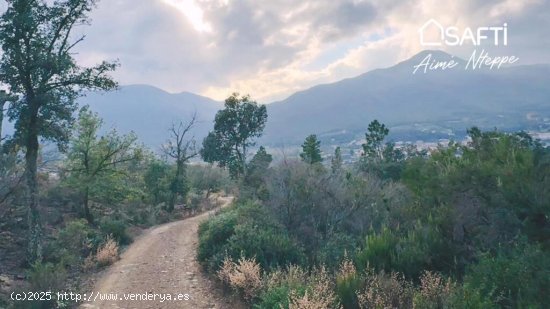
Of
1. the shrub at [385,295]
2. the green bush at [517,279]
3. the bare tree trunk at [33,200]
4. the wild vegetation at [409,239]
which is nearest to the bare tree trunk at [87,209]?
the bare tree trunk at [33,200]

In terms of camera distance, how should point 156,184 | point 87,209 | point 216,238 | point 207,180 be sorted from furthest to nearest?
1. point 207,180
2. point 156,184
3. point 87,209
4. point 216,238

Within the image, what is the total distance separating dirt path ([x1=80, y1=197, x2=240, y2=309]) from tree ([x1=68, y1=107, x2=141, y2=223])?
257 inches

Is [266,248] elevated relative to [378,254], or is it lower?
lower

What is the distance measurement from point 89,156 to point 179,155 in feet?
44.3

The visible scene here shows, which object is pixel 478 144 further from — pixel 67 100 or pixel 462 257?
pixel 67 100

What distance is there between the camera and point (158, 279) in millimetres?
12438

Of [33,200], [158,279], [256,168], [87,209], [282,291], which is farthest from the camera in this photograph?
[256,168]

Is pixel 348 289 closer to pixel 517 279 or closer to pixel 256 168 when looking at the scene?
pixel 517 279

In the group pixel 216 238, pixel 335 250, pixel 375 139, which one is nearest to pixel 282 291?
pixel 335 250

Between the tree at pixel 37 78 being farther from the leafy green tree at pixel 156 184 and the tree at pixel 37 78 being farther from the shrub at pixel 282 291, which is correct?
the leafy green tree at pixel 156 184

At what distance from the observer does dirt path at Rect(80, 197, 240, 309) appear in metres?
10.2

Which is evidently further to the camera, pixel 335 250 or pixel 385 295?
pixel 335 250

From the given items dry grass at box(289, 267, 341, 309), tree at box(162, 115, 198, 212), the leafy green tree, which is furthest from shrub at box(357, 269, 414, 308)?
the leafy green tree

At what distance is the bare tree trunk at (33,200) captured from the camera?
13562 mm
